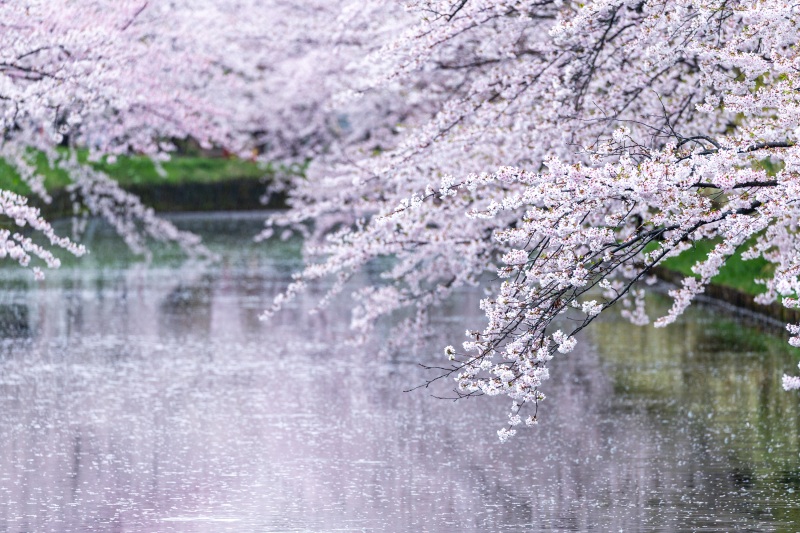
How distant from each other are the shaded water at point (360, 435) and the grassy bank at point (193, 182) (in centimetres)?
3013

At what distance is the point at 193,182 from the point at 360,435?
39773mm

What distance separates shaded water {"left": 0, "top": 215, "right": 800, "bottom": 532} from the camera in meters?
8.34

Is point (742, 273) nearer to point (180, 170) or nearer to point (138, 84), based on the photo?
point (138, 84)

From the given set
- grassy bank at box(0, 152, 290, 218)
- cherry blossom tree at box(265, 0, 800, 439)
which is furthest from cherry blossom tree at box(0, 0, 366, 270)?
grassy bank at box(0, 152, 290, 218)

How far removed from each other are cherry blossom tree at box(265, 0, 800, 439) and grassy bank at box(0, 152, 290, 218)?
3086 cm

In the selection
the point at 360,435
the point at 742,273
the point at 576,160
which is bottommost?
the point at 360,435

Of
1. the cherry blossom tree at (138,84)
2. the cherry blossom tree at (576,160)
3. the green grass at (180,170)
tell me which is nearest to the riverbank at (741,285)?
the cherry blossom tree at (576,160)

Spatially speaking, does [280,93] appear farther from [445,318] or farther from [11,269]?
[445,318]

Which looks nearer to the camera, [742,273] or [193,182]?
[742,273]

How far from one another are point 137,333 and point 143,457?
7553 mm

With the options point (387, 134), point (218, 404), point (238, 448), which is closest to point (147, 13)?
point (387, 134)

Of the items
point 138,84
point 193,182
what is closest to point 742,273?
point 138,84

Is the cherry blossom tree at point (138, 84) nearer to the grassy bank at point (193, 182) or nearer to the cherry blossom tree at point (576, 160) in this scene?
the cherry blossom tree at point (576, 160)

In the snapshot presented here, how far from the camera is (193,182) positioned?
164ft
